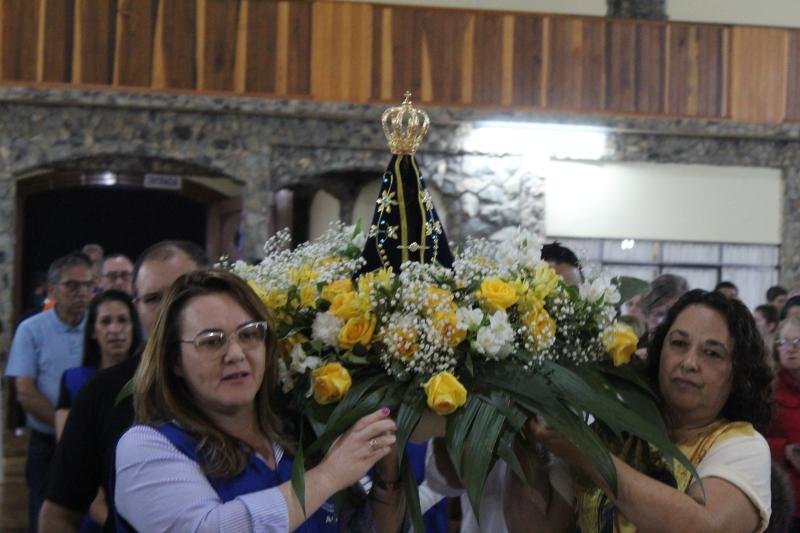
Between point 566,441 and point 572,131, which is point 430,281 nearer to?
point 566,441

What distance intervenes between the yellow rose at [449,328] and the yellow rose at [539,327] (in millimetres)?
156

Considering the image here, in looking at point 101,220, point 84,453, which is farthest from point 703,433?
point 101,220

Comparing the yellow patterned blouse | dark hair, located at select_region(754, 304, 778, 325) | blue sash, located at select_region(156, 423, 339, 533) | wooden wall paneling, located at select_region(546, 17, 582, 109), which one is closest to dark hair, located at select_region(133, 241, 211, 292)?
blue sash, located at select_region(156, 423, 339, 533)

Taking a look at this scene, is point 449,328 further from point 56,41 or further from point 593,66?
point 593,66

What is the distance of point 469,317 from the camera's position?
213cm

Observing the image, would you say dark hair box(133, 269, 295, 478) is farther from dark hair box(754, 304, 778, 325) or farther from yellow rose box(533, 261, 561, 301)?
dark hair box(754, 304, 778, 325)

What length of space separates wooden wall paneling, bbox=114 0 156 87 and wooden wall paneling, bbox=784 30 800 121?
6.47 metres

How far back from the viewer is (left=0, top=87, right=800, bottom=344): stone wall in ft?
32.7

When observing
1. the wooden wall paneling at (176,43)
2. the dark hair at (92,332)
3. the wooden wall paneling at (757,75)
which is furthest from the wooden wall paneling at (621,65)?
the dark hair at (92,332)

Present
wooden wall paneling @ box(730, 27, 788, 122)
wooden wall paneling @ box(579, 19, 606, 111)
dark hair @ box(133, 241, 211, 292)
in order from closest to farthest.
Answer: dark hair @ box(133, 241, 211, 292), wooden wall paneling @ box(579, 19, 606, 111), wooden wall paneling @ box(730, 27, 788, 122)

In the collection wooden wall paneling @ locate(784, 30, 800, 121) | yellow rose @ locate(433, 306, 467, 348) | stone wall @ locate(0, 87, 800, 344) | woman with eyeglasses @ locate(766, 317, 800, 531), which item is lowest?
woman with eyeglasses @ locate(766, 317, 800, 531)

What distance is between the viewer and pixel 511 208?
10.6 metres

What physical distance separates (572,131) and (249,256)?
348cm

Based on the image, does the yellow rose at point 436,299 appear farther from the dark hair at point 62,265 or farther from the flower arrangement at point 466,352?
the dark hair at point 62,265
